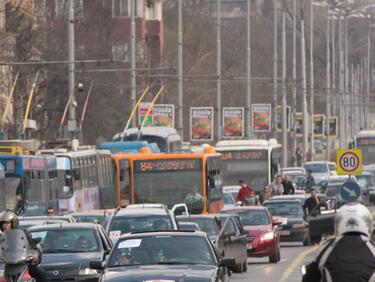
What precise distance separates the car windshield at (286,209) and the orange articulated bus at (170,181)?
1420 millimetres

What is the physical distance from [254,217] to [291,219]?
708cm

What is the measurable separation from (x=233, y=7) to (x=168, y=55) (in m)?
77.3

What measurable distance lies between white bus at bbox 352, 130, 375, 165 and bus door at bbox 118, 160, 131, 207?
44.2 meters

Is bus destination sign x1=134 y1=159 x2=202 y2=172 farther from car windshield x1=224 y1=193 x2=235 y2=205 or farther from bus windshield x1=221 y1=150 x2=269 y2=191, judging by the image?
bus windshield x1=221 y1=150 x2=269 y2=191

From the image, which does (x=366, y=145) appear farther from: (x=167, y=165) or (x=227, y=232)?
(x=227, y=232)

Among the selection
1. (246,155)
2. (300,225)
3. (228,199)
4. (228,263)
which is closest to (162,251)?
(228,263)

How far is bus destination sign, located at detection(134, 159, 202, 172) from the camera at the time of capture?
44.9 metres

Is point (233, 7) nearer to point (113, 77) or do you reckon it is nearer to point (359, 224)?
point (113, 77)

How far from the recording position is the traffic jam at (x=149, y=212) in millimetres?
18062

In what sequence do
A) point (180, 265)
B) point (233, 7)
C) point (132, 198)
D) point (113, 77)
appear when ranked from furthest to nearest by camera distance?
point (233, 7)
point (113, 77)
point (132, 198)
point (180, 265)

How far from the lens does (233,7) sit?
188750 millimetres

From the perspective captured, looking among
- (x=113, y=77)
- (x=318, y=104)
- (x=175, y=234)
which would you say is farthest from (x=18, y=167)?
(x=318, y=104)

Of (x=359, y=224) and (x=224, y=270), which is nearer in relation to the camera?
(x=359, y=224)

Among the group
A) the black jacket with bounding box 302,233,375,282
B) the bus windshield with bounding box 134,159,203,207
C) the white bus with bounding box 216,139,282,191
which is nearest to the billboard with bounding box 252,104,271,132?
the white bus with bounding box 216,139,282,191
